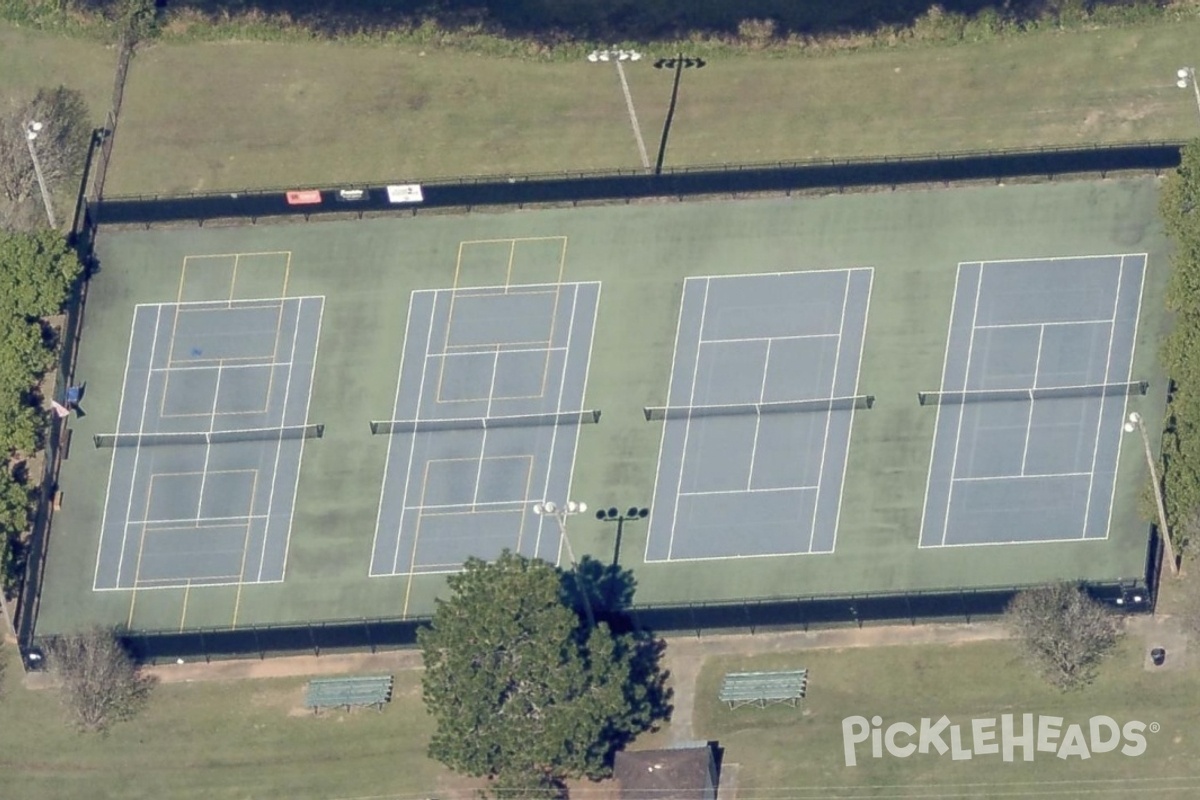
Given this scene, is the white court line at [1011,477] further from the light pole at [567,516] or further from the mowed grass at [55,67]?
the mowed grass at [55,67]

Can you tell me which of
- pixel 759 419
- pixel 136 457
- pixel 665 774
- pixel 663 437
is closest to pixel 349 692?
pixel 665 774

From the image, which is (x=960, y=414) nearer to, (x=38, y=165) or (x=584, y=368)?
(x=584, y=368)

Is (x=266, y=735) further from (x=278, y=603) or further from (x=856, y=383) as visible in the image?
(x=856, y=383)

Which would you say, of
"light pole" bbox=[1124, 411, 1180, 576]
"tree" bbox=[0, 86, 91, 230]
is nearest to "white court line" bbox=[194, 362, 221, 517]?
"tree" bbox=[0, 86, 91, 230]

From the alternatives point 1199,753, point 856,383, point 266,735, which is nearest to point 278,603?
point 266,735

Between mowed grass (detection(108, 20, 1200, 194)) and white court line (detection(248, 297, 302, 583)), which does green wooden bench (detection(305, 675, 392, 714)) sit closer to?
white court line (detection(248, 297, 302, 583))

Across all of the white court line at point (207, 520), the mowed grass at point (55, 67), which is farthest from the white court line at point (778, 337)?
the mowed grass at point (55, 67)
